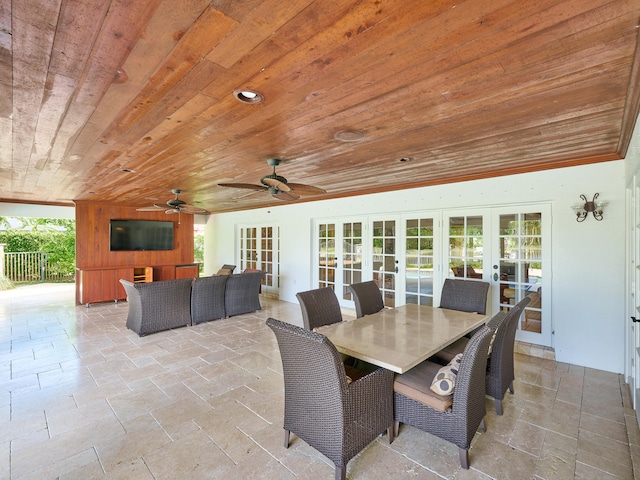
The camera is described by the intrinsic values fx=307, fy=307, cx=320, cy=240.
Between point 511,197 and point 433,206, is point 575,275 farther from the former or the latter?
point 433,206

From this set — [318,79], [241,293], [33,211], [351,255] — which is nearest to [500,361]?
[318,79]

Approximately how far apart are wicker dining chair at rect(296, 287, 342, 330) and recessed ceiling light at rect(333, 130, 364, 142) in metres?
1.45

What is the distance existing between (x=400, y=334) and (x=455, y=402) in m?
0.66

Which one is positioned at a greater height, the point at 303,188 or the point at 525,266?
the point at 303,188

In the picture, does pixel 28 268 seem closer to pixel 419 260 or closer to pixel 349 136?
pixel 419 260

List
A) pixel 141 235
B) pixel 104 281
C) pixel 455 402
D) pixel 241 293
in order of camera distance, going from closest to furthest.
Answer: pixel 455 402, pixel 241 293, pixel 104 281, pixel 141 235

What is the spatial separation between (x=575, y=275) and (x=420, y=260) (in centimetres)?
194

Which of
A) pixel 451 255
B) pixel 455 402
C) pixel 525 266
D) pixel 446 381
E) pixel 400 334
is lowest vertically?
pixel 455 402

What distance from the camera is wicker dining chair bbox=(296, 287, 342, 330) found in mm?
2984

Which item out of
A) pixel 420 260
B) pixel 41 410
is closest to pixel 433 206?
pixel 420 260

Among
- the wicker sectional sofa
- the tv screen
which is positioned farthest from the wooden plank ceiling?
the tv screen

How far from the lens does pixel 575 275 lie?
3.49 metres

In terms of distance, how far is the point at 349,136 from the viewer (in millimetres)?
2590

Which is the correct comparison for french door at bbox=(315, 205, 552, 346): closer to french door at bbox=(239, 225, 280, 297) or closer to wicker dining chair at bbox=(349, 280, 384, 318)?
wicker dining chair at bbox=(349, 280, 384, 318)
